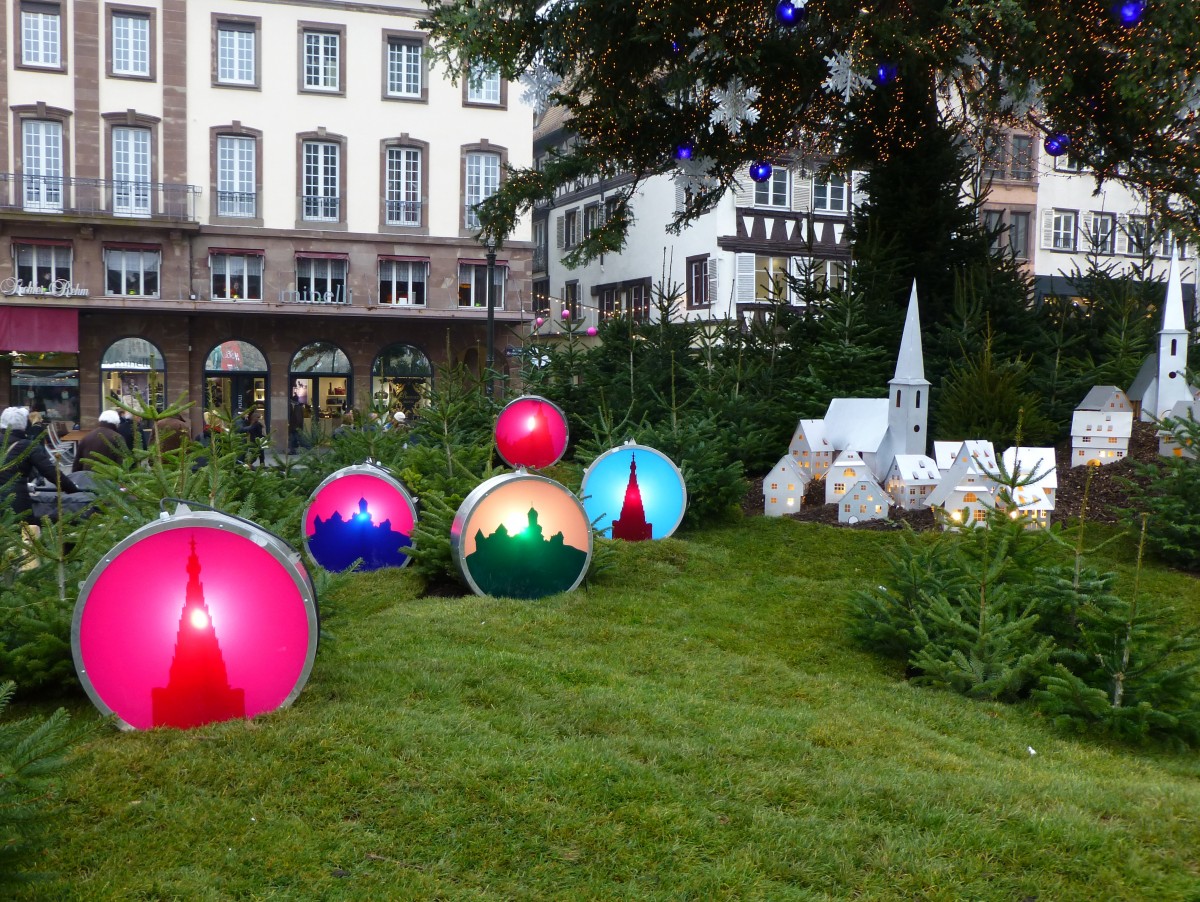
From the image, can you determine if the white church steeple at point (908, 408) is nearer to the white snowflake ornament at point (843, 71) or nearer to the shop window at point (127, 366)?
the white snowflake ornament at point (843, 71)

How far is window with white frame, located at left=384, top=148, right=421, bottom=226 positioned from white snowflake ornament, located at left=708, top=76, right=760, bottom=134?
24.5 metres

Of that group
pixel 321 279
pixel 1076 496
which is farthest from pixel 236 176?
pixel 1076 496

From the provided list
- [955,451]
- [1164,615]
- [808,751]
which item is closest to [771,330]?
[955,451]

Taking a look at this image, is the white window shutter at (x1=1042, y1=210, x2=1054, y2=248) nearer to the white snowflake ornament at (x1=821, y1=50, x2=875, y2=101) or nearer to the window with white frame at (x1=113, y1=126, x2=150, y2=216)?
the window with white frame at (x1=113, y1=126, x2=150, y2=216)

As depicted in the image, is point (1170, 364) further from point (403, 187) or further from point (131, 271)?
point (131, 271)

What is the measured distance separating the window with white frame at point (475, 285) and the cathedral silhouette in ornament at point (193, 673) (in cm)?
3309

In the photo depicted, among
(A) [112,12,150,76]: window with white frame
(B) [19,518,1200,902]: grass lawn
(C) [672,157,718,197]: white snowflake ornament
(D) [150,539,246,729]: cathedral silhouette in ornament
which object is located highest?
(A) [112,12,150,76]: window with white frame

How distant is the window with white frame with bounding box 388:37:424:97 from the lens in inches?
1438

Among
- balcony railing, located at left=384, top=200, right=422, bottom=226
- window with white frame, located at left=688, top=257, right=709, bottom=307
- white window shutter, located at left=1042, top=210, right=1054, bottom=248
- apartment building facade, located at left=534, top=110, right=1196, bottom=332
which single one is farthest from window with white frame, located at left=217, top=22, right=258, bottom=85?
white window shutter, located at left=1042, top=210, right=1054, bottom=248

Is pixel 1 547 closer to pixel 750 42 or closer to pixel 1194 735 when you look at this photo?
pixel 1194 735

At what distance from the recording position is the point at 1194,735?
591 centimetres

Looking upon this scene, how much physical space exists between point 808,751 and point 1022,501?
17.4ft

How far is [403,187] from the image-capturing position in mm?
36781

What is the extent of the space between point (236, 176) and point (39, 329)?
7102mm
